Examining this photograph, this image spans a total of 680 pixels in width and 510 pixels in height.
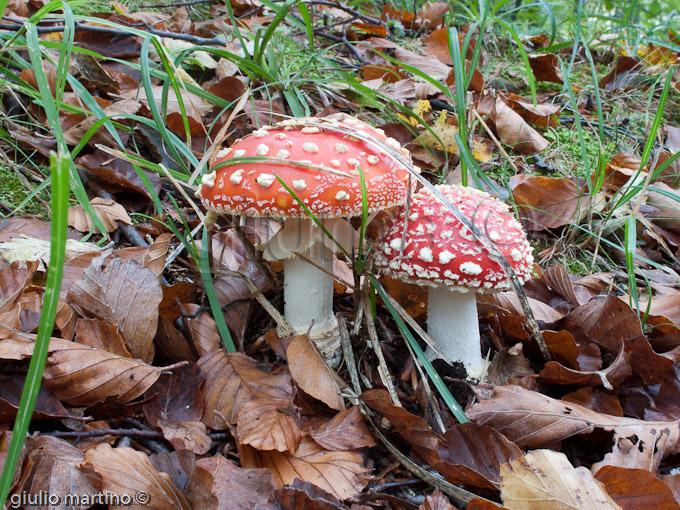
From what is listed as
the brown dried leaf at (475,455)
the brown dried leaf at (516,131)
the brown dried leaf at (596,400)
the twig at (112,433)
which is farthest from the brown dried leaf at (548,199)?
the twig at (112,433)

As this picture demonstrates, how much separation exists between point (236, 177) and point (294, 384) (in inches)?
33.1

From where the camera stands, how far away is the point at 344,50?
4.98 metres

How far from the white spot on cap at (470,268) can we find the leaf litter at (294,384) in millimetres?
447

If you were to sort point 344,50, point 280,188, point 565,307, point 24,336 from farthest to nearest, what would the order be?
point 344,50 < point 565,307 < point 280,188 < point 24,336

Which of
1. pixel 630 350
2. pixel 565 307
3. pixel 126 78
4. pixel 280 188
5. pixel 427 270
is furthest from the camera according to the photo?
pixel 126 78

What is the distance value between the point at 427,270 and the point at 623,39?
4746 millimetres

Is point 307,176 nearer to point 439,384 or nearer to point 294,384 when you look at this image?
point 294,384

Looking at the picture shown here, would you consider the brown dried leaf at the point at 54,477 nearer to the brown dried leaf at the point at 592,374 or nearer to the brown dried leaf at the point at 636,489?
the brown dried leaf at the point at 636,489

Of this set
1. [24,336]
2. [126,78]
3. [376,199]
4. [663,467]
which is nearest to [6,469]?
[24,336]

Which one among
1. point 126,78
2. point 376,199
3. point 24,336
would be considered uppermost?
point 126,78

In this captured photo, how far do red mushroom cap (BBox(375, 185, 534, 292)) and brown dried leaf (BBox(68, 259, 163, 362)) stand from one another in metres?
0.96

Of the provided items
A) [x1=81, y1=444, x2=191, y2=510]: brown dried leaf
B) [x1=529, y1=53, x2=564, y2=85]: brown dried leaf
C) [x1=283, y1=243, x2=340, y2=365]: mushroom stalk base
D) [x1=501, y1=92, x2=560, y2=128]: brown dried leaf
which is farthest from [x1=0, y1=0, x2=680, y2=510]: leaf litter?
[x1=529, y1=53, x2=564, y2=85]: brown dried leaf

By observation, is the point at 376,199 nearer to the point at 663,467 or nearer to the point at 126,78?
the point at 663,467

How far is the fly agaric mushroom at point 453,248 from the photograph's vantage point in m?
1.97
